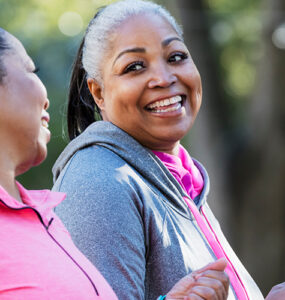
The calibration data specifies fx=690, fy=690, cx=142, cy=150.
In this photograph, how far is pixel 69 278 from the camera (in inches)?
58.7

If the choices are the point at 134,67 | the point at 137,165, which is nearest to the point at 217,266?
the point at 137,165

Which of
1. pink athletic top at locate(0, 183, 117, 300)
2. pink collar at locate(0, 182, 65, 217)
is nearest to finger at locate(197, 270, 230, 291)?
pink athletic top at locate(0, 183, 117, 300)

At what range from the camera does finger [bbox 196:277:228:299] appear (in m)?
1.65

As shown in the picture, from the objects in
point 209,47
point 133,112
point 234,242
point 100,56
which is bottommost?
point 234,242

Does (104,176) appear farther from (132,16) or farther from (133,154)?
(132,16)

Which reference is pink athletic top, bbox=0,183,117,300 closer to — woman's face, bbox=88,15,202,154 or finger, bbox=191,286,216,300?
finger, bbox=191,286,216,300

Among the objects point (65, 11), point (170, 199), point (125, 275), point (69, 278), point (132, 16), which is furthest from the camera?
point (65, 11)

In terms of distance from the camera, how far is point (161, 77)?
7.46 ft

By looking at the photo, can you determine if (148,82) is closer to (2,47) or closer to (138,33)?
(138,33)

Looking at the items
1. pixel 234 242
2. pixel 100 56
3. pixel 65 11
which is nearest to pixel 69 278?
pixel 100 56

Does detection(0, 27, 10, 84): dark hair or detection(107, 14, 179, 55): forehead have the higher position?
detection(0, 27, 10, 84): dark hair

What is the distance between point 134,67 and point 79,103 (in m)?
0.40

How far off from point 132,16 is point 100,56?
18 cm

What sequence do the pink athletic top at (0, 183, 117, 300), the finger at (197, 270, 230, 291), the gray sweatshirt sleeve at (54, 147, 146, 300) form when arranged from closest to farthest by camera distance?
the pink athletic top at (0, 183, 117, 300) → the finger at (197, 270, 230, 291) → the gray sweatshirt sleeve at (54, 147, 146, 300)
